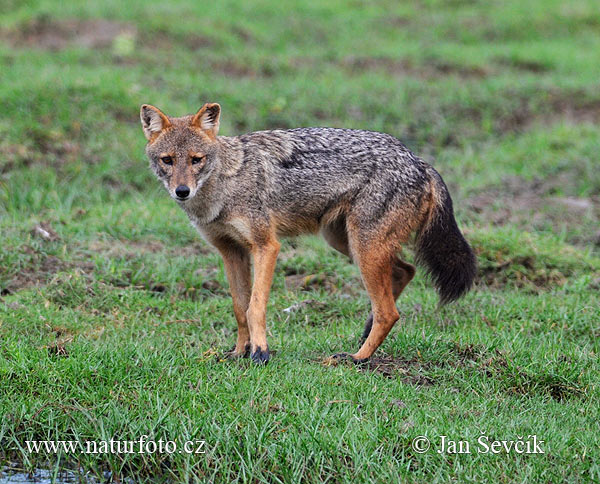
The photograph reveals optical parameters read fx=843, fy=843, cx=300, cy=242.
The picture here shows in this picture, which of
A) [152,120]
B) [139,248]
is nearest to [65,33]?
[139,248]

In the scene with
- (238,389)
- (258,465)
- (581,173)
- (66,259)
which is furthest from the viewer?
(581,173)

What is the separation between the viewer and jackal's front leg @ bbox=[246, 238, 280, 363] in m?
6.07

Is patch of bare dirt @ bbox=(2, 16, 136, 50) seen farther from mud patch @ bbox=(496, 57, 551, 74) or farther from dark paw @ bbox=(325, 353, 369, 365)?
dark paw @ bbox=(325, 353, 369, 365)

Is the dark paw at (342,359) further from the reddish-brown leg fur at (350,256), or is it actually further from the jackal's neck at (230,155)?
the jackal's neck at (230,155)

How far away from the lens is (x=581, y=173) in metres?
10.9

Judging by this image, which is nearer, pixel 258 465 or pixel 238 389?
pixel 258 465

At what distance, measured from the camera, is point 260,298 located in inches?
243

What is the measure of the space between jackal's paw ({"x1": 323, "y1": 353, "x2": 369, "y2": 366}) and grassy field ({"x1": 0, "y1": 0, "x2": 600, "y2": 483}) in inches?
5.2

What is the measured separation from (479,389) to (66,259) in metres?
4.11

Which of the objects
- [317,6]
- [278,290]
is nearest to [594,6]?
[317,6]

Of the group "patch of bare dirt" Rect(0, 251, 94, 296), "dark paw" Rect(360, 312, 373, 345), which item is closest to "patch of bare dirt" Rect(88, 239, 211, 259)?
"patch of bare dirt" Rect(0, 251, 94, 296)

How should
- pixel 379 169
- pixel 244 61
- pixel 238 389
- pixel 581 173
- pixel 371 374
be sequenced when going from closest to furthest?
pixel 238 389, pixel 371 374, pixel 379 169, pixel 581 173, pixel 244 61

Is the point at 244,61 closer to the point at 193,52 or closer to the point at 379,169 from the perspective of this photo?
the point at 193,52

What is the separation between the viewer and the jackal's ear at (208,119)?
628cm
